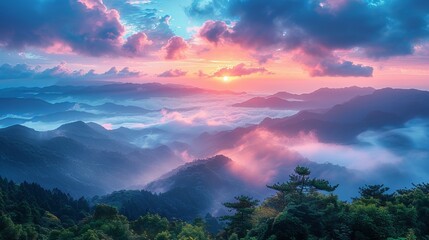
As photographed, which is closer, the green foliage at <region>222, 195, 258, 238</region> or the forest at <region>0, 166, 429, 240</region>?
the forest at <region>0, 166, 429, 240</region>

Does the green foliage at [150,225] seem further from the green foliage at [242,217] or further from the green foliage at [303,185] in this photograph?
the green foliage at [303,185]

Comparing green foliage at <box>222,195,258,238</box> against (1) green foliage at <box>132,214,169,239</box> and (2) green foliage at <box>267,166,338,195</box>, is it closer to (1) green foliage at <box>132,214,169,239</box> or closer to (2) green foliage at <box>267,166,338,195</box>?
(2) green foliage at <box>267,166,338,195</box>

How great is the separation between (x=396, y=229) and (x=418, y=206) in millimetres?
11918

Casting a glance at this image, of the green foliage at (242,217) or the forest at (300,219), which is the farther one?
the green foliage at (242,217)

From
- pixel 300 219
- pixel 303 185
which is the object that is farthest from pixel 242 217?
pixel 300 219

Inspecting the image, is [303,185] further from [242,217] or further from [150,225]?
[150,225]

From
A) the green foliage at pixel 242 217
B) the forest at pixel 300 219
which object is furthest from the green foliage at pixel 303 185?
the green foliage at pixel 242 217

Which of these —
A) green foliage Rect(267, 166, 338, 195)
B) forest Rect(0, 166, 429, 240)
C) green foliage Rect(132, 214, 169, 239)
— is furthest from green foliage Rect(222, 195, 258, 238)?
green foliage Rect(132, 214, 169, 239)

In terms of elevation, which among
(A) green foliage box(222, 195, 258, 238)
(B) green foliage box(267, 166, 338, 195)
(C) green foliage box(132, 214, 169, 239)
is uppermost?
(B) green foliage box(267, 166, 338, 195)

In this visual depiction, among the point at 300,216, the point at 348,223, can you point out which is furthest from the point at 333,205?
the point at 300,216

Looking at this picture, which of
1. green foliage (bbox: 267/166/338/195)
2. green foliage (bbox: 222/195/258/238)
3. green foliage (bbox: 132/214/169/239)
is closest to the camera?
green foliage (bbox: 267/166/338/195)

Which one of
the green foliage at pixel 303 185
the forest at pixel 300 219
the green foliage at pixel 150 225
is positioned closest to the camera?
the forest at pixel 300 219

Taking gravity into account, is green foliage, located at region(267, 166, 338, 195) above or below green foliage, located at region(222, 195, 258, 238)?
above

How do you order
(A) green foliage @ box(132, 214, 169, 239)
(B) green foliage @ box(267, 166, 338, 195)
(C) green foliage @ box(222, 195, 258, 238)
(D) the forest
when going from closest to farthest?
(D) the forest < (B) green foliage @ box(267, 166, 338, 195) < (C) green foliage @ box(222, 195, 258, 238) < (A) green foliage @ box(132, 214, 169, 239)
